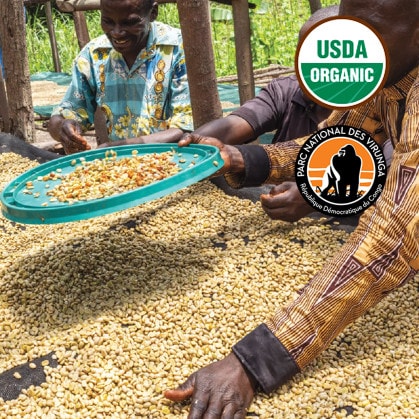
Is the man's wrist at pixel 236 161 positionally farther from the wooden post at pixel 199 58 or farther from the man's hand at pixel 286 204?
the wooden post at pixel 199 58

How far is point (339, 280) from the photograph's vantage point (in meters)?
1.75

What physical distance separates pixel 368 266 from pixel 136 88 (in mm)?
2273

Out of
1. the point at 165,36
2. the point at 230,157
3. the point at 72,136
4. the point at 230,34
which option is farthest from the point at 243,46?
the point at 230,34

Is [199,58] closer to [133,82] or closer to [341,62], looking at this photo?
[133,82]

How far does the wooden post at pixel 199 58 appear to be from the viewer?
10.3 feet

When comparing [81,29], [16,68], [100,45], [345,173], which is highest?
[81,29]

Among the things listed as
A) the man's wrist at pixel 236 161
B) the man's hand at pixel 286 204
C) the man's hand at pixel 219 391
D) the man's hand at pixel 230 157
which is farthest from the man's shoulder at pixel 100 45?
the man's hand at pixel 219 391

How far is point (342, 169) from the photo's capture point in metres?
2.37

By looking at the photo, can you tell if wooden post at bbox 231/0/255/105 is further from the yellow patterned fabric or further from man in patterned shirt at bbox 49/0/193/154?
the yellow patterned fabric

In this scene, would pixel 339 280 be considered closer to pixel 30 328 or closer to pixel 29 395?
pixel 29 395

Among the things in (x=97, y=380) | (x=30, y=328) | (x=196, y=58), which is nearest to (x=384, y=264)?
(x=97, y=380)

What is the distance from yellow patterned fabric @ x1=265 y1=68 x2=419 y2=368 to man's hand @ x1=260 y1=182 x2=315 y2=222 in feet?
3.40

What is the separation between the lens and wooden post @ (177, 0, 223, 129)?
10.3ft

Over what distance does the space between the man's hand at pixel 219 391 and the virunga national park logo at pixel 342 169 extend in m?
0.86
